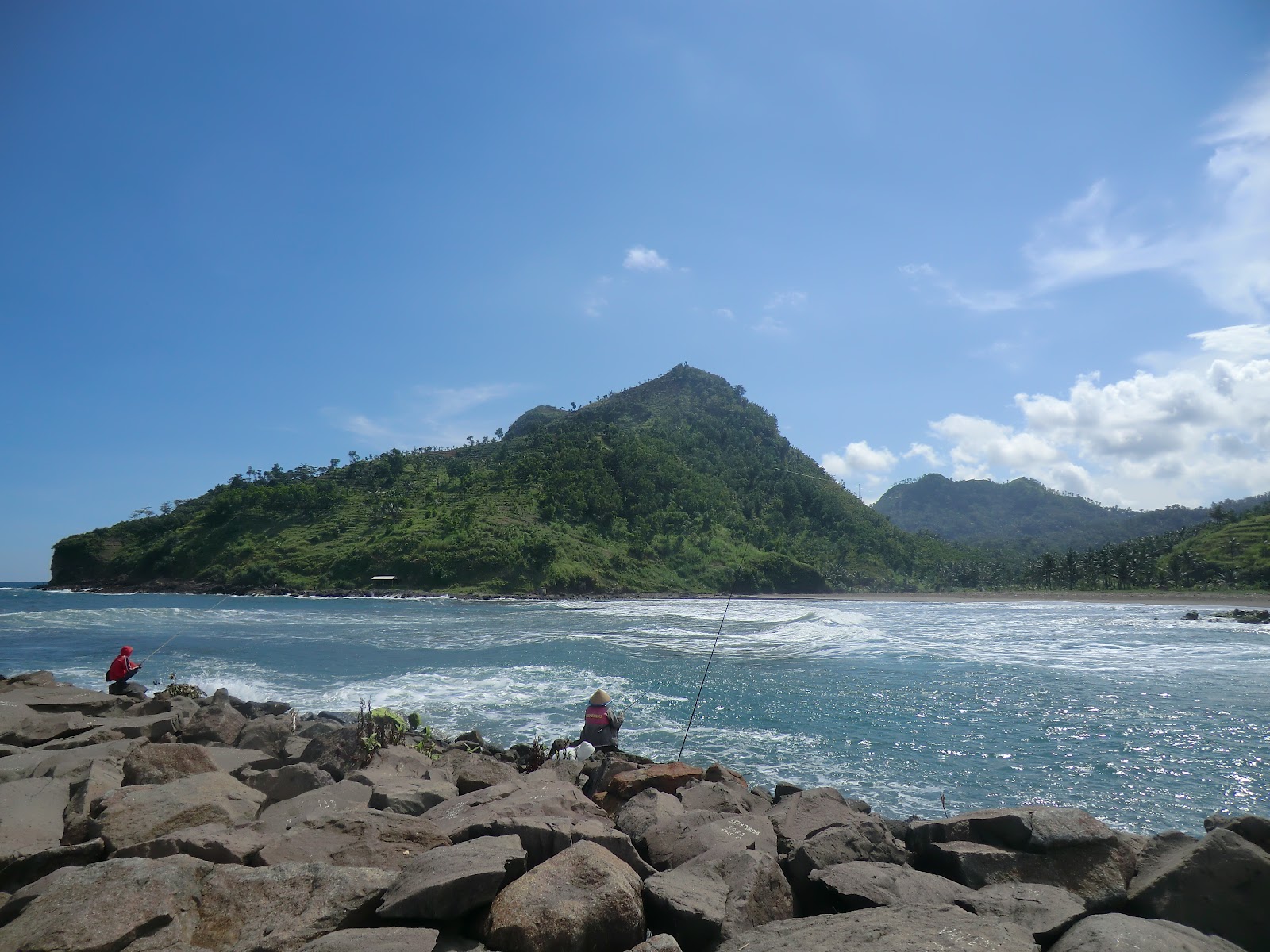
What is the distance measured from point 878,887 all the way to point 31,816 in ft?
21.0

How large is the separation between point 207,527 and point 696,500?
235ft

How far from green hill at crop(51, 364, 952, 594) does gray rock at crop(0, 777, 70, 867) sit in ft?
236

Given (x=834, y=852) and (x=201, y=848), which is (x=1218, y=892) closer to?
(x=834, y=852)

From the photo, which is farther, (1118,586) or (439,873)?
(1118,586)

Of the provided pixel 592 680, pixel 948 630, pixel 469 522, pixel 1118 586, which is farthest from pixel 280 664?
pixel 1118 586

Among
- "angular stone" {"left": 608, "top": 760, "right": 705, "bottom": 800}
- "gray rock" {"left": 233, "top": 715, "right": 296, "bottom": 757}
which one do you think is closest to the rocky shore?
"angular stone" {"left": 608, "top": 760, "right": 705, "bottom": 800}

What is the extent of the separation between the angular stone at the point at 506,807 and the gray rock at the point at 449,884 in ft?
2.83

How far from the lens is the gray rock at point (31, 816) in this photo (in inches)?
194

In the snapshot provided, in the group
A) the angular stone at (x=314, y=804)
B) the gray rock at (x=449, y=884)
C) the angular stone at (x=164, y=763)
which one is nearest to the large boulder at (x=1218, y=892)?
the gray rock at (x=449, y=884)

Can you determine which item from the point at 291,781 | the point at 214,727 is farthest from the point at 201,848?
the point at 214,727

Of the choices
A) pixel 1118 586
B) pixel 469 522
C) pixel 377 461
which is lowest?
pixel 1118 586

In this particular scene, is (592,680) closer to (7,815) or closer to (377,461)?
(7,815)

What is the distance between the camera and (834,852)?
5.12 metres

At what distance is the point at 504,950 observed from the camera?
365cm
